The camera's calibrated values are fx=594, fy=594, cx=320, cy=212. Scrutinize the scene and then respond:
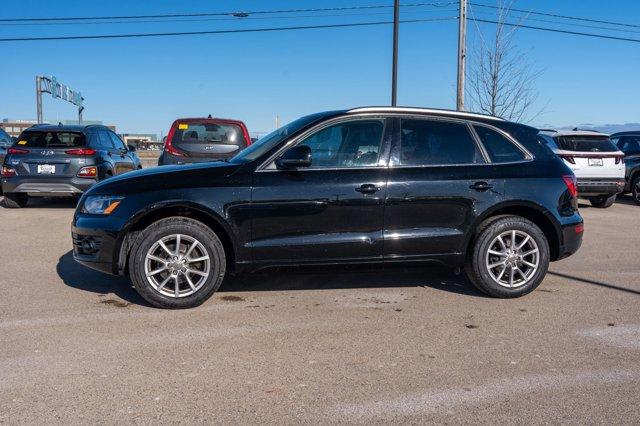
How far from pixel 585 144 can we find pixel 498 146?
7.71 m

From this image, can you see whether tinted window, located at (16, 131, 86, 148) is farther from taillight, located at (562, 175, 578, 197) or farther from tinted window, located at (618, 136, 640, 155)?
tinted window, located at (618, 136, 640, 155)

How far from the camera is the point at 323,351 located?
13.7 feet

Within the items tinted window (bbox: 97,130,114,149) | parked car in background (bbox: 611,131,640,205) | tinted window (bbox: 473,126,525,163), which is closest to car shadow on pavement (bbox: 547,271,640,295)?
tinted window (bbox: 473,126,525,163)

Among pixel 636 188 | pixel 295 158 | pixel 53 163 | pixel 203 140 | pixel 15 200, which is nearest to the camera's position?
pixel 295 158

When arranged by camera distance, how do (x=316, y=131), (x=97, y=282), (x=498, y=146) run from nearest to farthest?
(x=316, y=131)
(x=498, y=146)
(x=97, y=282)

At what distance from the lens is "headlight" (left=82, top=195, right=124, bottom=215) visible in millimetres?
5074

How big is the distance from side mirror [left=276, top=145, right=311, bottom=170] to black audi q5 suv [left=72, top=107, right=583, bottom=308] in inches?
0.5

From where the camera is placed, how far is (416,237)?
532 centimetres

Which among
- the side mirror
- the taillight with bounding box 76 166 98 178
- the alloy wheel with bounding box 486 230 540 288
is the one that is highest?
the side mirror

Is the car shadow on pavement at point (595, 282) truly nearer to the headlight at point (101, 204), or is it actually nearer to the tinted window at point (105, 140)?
the headlight at point (101, 204)

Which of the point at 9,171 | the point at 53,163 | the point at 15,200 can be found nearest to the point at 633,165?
the point at 53,163

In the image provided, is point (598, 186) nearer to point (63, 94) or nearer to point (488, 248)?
point (488, 248)

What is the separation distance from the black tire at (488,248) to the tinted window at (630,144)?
10087 millimetres

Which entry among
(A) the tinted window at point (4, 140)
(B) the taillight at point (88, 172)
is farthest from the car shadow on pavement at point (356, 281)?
(A) the tinted window at point (4, 140)
